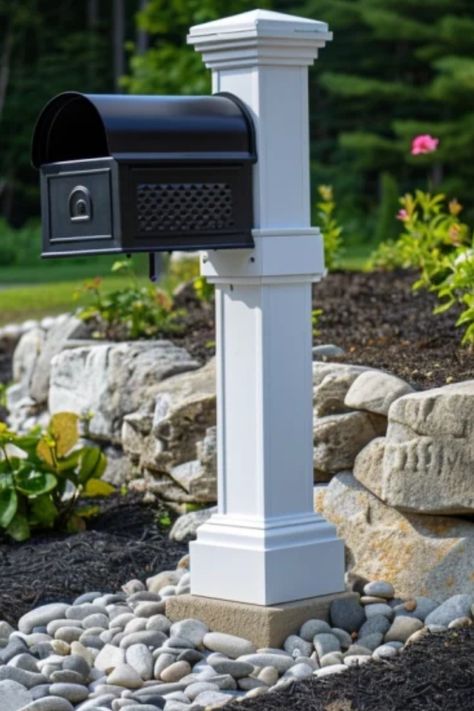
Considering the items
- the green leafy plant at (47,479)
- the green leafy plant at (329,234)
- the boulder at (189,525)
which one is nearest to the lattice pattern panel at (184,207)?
the boulder at (189,525)

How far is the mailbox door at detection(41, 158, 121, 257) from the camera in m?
3.80

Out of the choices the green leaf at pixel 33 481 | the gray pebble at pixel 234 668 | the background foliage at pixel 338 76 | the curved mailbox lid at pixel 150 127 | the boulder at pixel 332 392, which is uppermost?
Answer: the background foliage at pixel 338 76

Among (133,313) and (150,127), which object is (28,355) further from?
(150,127)

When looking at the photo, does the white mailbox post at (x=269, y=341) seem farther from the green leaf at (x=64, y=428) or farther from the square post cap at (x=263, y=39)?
the green leaf at (x=64, y=428)

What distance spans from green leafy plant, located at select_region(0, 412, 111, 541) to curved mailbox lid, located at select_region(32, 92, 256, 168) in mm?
1497

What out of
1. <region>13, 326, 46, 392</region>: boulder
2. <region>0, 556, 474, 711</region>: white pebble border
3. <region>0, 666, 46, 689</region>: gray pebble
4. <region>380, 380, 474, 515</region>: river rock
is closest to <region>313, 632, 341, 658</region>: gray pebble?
<region>0, 556, 474, 711</region>: white pebble border

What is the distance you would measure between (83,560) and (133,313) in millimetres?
2399

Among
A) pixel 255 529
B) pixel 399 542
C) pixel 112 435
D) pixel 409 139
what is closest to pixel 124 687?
pixel 255 529

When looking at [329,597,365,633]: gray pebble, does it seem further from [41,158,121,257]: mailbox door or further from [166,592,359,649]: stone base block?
[41,158,121,257]: mailbox door

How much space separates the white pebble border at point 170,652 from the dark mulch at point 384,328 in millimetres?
1091

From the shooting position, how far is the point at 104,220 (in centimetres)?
383

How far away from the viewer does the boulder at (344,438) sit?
472cm

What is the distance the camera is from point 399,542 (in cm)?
443

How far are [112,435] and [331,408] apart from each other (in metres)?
1.86
